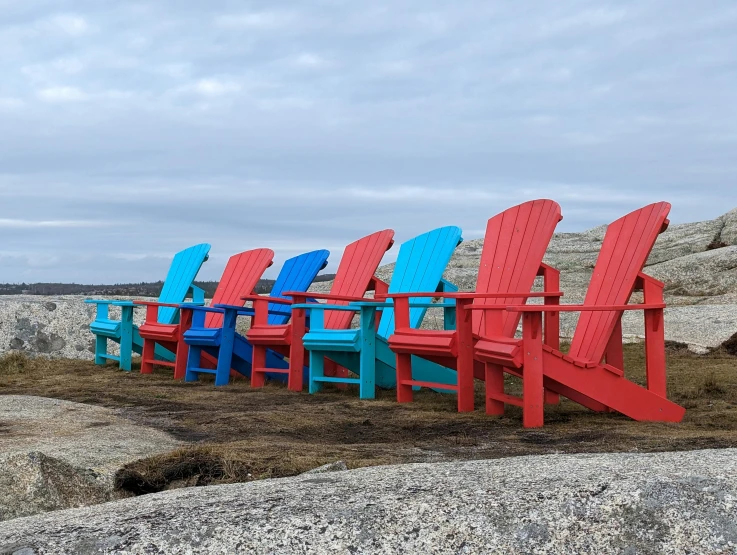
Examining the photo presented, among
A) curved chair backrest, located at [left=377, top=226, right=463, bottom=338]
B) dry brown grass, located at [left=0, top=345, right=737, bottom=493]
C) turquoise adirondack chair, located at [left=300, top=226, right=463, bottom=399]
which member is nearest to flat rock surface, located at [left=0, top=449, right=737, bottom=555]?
dry brown grass, located at [left=0, top=345, right=737, bottom=493]

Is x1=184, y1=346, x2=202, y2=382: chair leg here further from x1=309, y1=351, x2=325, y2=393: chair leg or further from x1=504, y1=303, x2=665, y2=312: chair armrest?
x1=504, y1=303, x2=665, y2=312: chair armrest

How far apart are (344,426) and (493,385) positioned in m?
0.96

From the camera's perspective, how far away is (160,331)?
321 inches

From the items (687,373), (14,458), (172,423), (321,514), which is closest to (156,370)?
(172,423)

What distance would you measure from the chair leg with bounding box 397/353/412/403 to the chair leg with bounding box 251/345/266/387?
1.76 meters

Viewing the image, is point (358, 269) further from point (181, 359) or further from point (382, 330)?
point (181, 359)

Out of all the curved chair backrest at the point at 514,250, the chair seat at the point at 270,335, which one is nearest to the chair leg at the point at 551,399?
the curved chair backrest at the point at 514,250

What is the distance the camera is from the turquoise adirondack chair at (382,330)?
6062mm

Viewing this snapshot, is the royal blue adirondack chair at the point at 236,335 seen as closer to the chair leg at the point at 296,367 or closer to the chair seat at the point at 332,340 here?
the chair leg at the point at 296,367

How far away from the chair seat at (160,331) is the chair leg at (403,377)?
2981 mm

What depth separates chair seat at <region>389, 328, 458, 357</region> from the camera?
203 inches

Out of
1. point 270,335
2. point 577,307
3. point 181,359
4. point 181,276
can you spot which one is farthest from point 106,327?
point 577,307

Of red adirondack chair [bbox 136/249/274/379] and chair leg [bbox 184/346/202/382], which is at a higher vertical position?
red adirondack chair [bbox 136/249/274/379]

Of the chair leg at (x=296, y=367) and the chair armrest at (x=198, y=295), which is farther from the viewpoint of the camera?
the chair armrest at (x=198, y=295)
